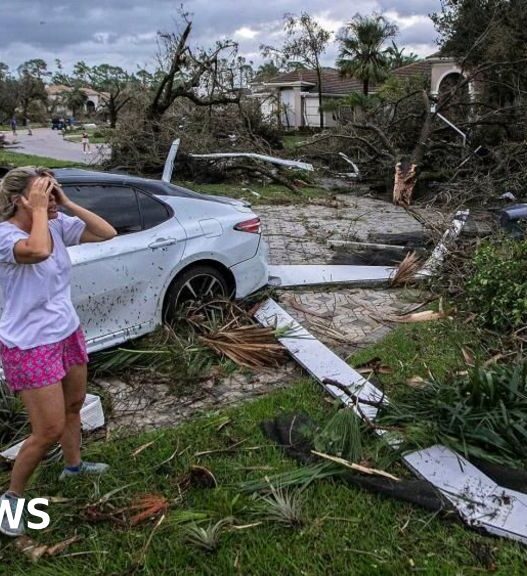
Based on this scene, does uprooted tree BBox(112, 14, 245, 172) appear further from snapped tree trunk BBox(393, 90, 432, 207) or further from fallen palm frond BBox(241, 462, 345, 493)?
fallen palm frond BBox(241, 462, 345, 493)

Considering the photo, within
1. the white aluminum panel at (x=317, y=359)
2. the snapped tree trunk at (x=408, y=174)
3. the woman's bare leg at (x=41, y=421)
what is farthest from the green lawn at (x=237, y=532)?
the snapped tree trunk at (x=408, y=174)

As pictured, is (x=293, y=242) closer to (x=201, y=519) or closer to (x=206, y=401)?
(x=206, y=401)

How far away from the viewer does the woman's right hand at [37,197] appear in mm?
2613

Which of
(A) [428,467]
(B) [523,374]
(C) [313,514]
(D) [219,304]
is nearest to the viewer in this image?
(C) [313,514]

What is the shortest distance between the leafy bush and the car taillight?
6.88ft

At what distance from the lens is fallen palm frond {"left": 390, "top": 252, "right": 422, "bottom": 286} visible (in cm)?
688

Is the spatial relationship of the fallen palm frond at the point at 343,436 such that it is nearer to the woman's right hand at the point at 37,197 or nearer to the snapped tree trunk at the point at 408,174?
the woman's right hand at the point at 37,197

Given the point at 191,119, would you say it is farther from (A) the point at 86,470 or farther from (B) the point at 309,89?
(B) the point at 309,89

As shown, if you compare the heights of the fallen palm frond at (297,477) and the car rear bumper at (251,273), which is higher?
the car rear bumper at (251,273)

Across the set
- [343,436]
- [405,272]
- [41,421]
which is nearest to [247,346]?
[343,436]

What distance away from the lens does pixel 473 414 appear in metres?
3.44

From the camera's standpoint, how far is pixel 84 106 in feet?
218

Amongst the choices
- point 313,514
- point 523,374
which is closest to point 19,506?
point 313,514

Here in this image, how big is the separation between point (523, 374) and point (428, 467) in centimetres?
96
